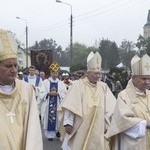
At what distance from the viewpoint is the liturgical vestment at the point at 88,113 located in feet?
26.7

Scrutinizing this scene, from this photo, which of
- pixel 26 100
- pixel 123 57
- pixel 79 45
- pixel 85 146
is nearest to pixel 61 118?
pixel 85 146

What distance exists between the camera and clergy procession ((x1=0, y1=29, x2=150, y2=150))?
4.36 m

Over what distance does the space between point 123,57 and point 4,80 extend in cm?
9356

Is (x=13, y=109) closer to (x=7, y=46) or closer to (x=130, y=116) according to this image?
(x=7, y=46)

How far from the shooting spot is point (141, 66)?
22.8ft

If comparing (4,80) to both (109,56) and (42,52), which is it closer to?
(42,52)

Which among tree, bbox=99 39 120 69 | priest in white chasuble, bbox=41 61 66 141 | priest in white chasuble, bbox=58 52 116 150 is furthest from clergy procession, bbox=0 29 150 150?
tree, bbox=99 39 120 69

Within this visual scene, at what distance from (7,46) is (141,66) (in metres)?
2.93

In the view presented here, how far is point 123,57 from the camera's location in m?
97.4

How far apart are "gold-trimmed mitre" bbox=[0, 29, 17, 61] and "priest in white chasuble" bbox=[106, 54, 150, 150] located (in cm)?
250

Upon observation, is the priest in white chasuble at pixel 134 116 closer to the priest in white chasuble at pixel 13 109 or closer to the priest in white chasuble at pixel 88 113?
the priest in white chasuble at pixel 88 113

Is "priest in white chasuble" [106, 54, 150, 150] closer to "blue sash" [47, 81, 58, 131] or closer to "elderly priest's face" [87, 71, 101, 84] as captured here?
"elderly priest's face" [87, 71, 101, 84]

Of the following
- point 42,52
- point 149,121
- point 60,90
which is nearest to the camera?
point 149,121

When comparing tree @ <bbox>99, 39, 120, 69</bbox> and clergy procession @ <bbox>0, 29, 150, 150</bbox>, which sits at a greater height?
tree @ <bbox>99, 39, 120, 69</bbox>
